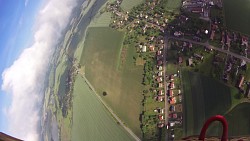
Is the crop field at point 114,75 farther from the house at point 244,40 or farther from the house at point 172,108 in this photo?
the house at point 244,40

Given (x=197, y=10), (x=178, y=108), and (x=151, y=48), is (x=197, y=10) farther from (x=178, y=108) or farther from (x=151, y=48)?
(x=178, y=108)

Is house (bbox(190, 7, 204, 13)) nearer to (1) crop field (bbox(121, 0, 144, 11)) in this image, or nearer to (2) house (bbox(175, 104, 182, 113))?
(1) crop field (bbox(121, 0, 144, 11))

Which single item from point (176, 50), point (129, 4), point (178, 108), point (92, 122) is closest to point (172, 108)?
point (178, 108)

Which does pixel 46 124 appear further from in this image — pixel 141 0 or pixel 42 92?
pixel 141 0

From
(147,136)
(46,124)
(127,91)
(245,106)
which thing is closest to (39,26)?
(46,124)

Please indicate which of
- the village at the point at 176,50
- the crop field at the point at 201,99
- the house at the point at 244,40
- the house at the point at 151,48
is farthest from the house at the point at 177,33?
the house at the point at 244,40

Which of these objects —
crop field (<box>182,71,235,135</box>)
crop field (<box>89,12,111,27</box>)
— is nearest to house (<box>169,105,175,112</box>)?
crop field (<box>182,71,235,135</box>)
